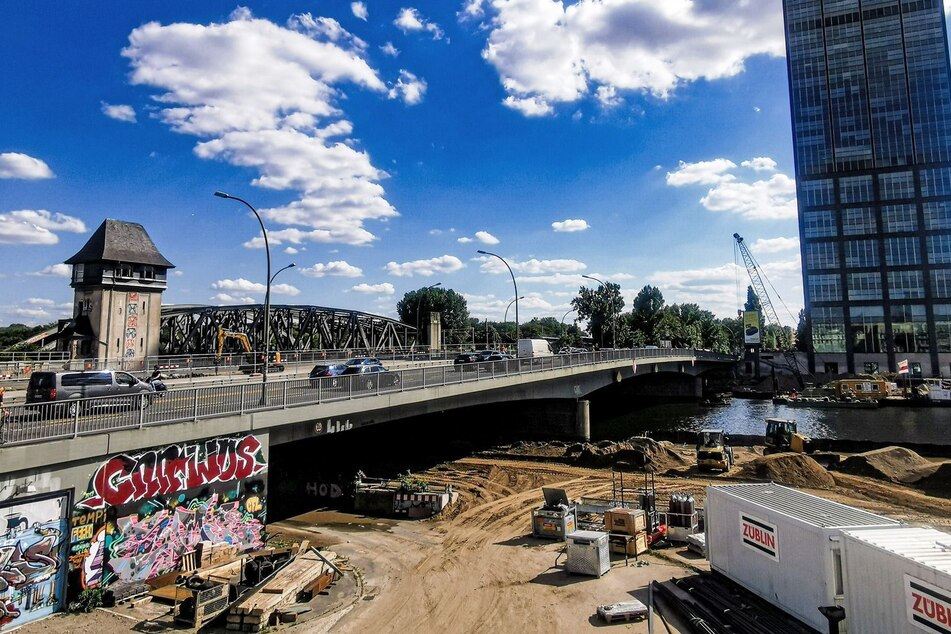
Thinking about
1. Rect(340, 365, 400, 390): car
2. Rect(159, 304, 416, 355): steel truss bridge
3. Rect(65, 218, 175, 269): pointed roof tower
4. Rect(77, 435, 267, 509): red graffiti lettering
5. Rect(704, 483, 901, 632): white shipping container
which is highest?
Rect(65, 218, 175, 269): pointed roof tower

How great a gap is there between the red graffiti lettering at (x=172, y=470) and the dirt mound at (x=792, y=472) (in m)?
25.9

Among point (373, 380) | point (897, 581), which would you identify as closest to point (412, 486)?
point (373, 380)

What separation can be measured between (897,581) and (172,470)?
18701mm

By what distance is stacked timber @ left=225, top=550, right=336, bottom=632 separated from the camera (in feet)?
44.4

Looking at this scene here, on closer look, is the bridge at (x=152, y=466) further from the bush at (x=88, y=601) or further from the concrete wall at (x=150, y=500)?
the bush at (x=88, y=601)

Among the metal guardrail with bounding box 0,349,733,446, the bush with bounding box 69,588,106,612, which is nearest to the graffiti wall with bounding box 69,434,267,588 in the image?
the bush with bounding box 69,588,106,612

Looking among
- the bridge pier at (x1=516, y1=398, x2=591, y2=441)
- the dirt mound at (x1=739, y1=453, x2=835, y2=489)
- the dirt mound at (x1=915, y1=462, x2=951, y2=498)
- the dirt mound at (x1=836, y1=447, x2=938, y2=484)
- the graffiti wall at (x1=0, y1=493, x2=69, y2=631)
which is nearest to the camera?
the graffiti wall at (x1=0, y1=493, x2=69, y2=631)

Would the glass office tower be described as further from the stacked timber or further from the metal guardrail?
the stacked timber

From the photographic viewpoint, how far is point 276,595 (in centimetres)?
1438

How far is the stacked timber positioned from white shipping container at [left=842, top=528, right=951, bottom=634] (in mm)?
13500

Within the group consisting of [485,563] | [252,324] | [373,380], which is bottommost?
[485,563]

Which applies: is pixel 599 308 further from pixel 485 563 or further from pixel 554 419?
pixel 485 563

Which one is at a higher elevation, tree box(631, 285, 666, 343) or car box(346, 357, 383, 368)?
tree box(631, 285, 666, 343)

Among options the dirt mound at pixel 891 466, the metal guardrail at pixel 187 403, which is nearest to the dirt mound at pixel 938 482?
the dirt mound at pixel 891 466
